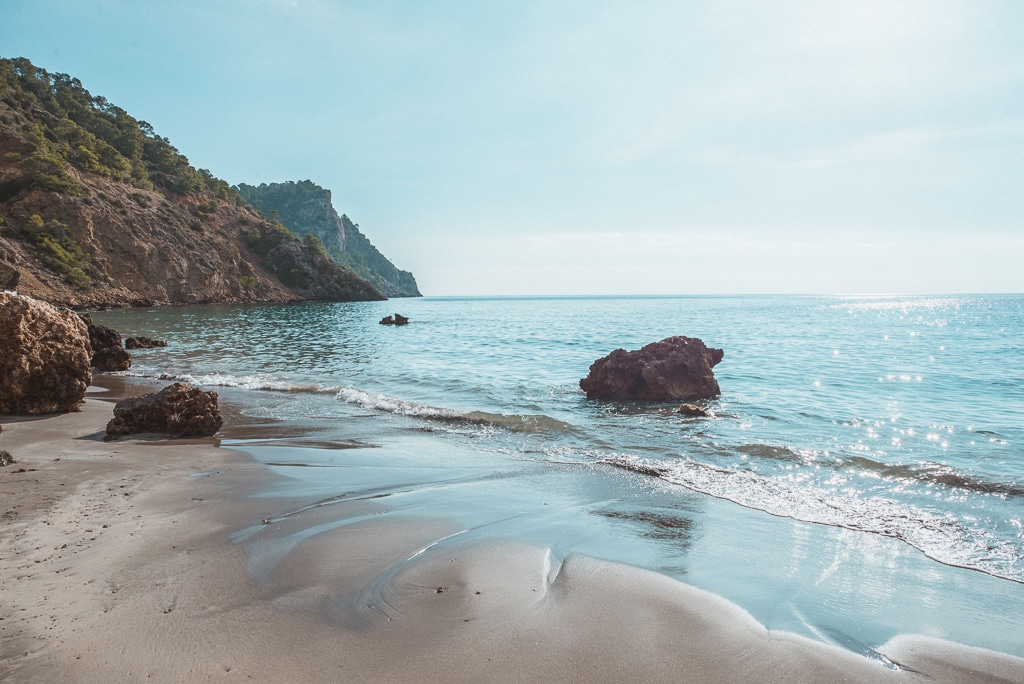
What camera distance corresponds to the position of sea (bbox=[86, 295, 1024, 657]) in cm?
421

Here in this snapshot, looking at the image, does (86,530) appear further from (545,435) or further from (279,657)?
(545,435)

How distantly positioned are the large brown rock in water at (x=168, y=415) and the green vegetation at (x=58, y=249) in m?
53.3

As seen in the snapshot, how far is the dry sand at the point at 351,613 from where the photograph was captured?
2.87m

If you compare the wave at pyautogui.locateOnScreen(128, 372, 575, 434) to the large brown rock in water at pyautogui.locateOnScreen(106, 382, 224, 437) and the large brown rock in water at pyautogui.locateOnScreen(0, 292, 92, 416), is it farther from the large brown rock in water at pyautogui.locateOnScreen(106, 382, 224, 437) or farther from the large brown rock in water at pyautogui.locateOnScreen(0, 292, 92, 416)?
the large brown rock in water at pyautogui.locateOnScreen(0, 292, 92, 416)

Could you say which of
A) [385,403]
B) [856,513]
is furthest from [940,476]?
[385,403]

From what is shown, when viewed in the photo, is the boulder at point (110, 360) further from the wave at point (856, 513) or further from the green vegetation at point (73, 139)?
the green vegetation at point (73, 139)

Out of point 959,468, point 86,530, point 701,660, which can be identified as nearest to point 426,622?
point 701,660

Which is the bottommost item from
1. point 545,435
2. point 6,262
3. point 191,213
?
point 545,435

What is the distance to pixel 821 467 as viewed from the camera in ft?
25.6

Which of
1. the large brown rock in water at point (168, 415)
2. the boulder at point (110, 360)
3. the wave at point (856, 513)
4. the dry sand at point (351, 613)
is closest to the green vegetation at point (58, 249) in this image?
the boulder at point (110, 360)

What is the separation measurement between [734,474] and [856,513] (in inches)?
63.2

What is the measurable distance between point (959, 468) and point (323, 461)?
9.29 meters

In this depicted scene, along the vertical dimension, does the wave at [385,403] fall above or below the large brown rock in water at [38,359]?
below

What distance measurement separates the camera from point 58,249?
48.8m
